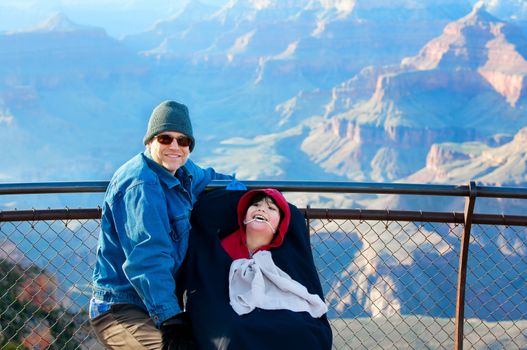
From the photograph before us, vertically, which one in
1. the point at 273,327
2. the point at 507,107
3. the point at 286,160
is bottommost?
the point at 273,327

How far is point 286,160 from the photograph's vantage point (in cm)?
9662

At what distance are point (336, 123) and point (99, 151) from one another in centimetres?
3809

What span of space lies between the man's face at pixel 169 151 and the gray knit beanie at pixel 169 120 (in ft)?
0.09

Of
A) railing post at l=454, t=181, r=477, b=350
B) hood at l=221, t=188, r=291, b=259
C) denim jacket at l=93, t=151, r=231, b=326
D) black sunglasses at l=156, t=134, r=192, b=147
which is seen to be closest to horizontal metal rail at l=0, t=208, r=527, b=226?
railing post at l=454, t=181, r=477, b=350

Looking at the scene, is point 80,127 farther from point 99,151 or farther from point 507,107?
point 507,107

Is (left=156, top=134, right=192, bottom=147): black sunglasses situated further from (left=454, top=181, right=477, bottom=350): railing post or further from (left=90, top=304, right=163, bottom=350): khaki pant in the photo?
(left=454, top=181, right=477, bottom=350): railing post

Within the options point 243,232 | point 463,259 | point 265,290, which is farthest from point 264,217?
point 463,259

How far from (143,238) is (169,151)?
0.39 meters

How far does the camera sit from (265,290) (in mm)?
2512

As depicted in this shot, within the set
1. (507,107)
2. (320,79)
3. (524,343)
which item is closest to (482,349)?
(524,343)

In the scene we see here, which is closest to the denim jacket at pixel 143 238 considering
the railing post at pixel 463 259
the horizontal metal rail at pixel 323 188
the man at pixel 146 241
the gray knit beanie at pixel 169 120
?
the man at pixel 146 241

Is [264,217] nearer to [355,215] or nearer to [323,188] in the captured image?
[323,188]

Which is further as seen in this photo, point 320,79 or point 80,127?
point 320,79

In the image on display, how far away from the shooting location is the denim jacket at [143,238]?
96.0 inches
